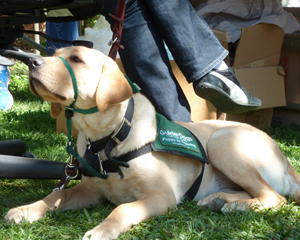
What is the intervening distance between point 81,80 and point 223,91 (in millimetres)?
1137

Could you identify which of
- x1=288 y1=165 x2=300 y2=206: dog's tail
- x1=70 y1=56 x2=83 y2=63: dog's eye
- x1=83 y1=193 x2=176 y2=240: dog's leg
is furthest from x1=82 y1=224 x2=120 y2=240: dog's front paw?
x1=288 y1=165 x2=300 y2=206: dog's tail

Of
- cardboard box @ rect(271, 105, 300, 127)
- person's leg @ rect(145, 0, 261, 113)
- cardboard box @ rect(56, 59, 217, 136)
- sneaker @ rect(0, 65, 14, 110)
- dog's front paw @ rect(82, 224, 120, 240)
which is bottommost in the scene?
cardboard box @ rect(271, 105, 300, 127)

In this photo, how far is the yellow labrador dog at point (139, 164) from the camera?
1.79 m

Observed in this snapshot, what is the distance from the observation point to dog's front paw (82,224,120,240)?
1.60 meters

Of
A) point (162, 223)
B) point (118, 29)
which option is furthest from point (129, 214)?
point (118, 29)

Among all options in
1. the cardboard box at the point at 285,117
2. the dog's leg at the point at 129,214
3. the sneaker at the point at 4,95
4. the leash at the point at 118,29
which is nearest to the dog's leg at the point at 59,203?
the dog's leg at the point at 129,214

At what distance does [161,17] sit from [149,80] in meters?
0.47

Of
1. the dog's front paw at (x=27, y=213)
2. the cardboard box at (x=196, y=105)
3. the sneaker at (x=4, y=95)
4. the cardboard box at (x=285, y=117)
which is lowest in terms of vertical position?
the cardboard box at (x=285, y=117)

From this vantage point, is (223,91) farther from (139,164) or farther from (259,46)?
(259,46)

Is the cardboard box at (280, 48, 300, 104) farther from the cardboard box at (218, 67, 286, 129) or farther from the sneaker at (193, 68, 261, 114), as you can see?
the sneaker at (193, 68, 261, 114)

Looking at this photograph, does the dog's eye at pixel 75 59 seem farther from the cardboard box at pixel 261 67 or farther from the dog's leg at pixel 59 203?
the cardboard box at pixel 261 67

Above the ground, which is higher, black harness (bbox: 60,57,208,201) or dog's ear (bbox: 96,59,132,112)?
dog's ear (bbox: 96,59,132,112)

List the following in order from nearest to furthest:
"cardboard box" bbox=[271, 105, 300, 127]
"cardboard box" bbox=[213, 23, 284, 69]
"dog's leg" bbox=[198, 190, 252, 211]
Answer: "dog's leg" bbox=[198, 190, 252, 211] → "cardboard box" bbox=[213, 23, 284, 69] → "cardboard box" bbox=[271, 105, 300, 127]

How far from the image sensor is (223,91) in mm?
2570
